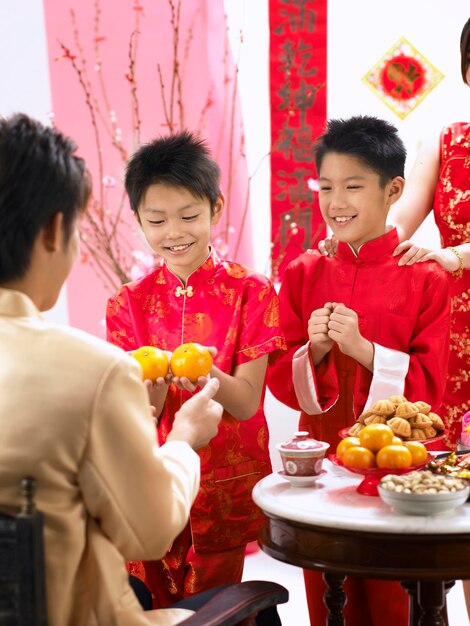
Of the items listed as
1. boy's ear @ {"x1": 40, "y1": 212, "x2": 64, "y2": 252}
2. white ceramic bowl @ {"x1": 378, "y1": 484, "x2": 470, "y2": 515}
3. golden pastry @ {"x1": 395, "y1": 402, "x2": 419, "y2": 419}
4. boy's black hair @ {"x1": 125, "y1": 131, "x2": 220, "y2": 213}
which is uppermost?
boy's black hair @ {"x1": 125, "y1": 131, "x2": 220, "y2": 213}

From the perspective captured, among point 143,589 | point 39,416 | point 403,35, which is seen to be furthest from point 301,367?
point 403,35

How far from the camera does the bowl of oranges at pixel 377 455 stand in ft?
6.19

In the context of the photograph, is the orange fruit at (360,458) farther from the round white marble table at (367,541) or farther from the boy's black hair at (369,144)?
the boy's black hair at (369,144)

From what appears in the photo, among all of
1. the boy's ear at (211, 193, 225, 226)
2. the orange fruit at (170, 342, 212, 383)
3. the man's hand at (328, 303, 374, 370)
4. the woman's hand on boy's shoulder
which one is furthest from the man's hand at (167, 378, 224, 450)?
the woman's hand on boy's shoulder

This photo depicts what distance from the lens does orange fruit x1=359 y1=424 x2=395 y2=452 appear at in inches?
75.4

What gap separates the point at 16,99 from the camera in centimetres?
394

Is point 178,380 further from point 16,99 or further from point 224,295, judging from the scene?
point 16,99

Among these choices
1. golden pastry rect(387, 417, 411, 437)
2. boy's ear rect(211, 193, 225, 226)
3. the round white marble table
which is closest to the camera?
the round white marble table

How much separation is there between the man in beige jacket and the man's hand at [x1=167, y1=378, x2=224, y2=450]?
0.27m

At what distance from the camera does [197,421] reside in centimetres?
182

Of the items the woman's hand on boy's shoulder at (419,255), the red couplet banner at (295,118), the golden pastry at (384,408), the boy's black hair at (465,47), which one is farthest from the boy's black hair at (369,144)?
the red couplet banner at (295,118)

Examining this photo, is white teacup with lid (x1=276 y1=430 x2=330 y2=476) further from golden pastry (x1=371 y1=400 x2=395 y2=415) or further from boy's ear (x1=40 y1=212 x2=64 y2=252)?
boy's ear (x1=40 y1=212 x2=64 y2=252)

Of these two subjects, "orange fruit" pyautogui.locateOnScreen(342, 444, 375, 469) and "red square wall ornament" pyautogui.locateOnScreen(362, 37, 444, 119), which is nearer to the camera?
"orange fruit" pyautogui.locateOnScreen(342, 444, 375, 469)

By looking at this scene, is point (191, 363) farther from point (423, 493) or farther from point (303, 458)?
point (423, 493)
